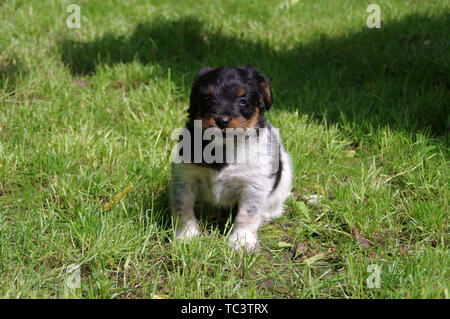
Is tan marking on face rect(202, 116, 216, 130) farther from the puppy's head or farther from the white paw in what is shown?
the white paw

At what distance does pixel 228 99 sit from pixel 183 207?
0.91m

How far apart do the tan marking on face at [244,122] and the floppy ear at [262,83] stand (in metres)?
0.18

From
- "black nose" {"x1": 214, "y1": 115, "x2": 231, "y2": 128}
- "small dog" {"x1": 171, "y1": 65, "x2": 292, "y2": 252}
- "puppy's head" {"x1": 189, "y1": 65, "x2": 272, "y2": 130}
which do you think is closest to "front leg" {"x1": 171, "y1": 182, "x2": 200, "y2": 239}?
"small dog" {"x1": 171, "y1": 65, "x2": 292, "y2": 252}

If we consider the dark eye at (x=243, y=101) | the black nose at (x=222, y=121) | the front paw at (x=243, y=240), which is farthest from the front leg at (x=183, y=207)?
the dark eye at (x=243, y=101)

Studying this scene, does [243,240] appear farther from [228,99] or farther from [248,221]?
[228,99]

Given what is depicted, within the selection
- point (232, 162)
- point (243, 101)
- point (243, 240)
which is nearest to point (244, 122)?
point (243, 101)

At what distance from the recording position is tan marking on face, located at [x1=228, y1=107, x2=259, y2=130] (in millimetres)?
3111

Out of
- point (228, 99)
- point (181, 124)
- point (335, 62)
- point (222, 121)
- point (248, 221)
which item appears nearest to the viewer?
point (222, 121)

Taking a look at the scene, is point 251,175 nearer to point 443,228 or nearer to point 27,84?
point 443,228

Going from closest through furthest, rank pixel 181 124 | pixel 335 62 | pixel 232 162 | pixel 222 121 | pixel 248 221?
pixel 222 121
pixel 232 162
pixel 248 221
pixel 181 124
pixel 335 62

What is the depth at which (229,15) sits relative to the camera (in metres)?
→ 7.27

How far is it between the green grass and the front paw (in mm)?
110

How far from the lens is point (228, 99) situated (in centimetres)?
319
